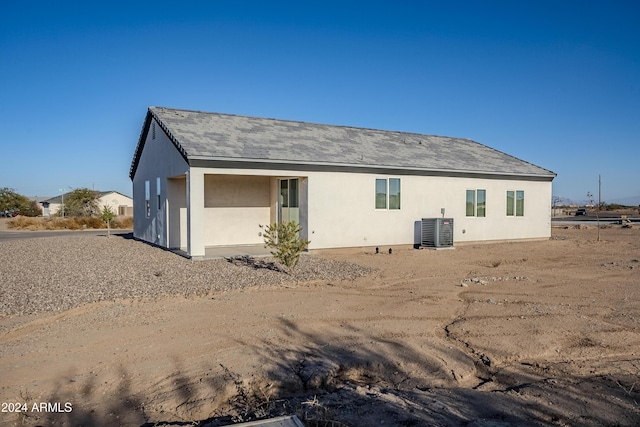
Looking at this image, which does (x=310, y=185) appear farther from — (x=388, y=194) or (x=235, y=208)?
(x=235, y=208)

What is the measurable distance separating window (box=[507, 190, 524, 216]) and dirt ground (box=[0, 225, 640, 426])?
10000mm

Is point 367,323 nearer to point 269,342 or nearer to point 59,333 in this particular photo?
point 269,342

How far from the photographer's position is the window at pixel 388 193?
16.1 meters

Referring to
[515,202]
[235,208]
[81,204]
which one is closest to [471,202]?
[515,202]

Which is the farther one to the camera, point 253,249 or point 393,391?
point 253,249

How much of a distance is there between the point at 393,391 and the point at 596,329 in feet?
12.8

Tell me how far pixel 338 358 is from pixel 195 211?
28.7 ft

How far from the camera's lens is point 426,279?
A: 1088 centimetres

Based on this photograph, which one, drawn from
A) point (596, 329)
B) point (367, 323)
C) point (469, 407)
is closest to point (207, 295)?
point (367, 323)

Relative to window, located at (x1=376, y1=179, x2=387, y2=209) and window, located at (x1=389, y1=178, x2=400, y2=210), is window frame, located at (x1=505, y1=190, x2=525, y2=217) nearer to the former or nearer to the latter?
window, located at (x1=389, y1=178, x2=400, y2=210)

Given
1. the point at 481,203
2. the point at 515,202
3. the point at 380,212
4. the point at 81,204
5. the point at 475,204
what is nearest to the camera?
the point at 380,212

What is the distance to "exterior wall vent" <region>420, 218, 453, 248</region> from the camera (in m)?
16.5

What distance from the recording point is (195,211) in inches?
518

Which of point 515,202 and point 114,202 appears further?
point 114,202
